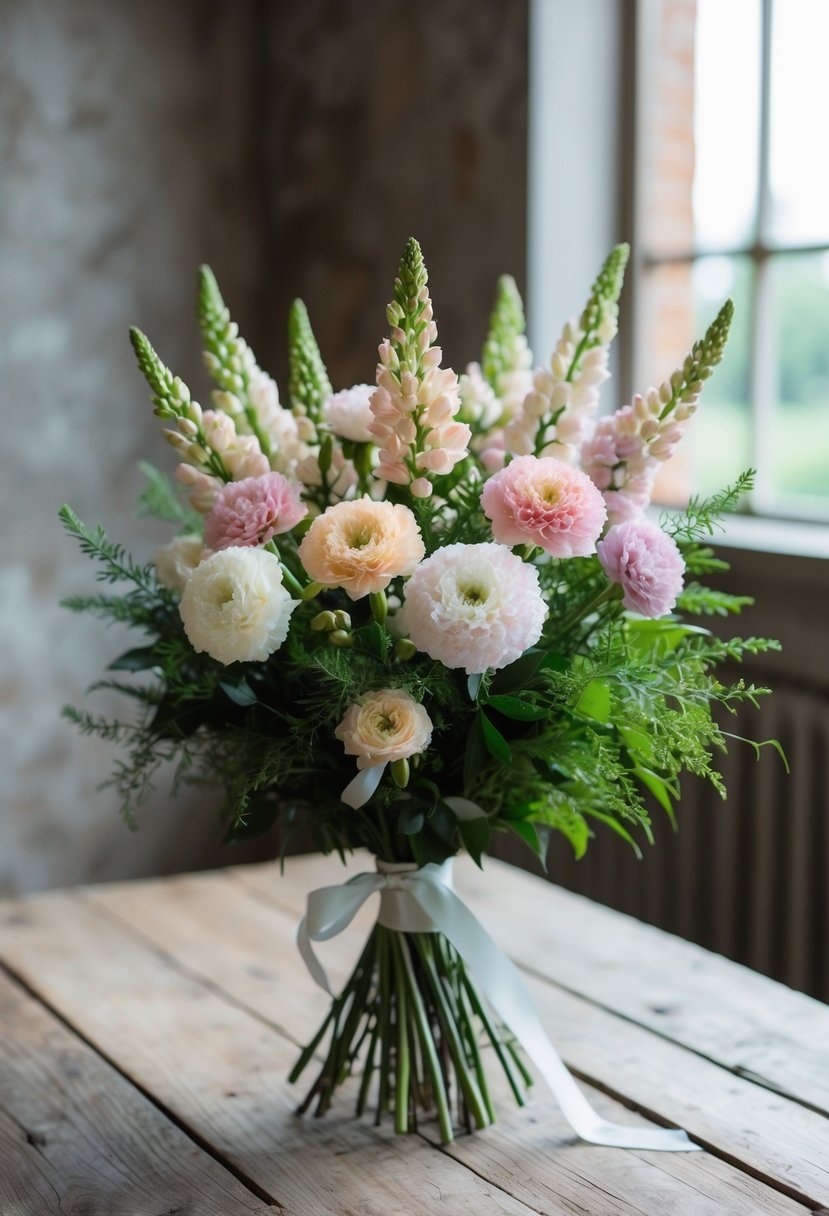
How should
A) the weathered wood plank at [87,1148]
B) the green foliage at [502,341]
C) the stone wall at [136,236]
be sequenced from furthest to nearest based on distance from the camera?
the stone wall at [136,236]
the green foliage at [502,341]
the weathered wood plank at [87,1148]

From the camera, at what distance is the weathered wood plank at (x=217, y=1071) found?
953 mm

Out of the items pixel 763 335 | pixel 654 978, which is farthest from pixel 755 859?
pixel 763 335

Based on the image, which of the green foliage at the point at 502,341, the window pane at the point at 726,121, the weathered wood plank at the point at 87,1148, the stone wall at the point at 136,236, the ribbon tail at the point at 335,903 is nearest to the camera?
the weathered wood plank at the point at 87,1148

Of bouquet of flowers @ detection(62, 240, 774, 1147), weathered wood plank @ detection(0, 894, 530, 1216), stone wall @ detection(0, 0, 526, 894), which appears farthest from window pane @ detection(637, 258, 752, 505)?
weathered wood plank @ detection(0, 894, 530, 1216)

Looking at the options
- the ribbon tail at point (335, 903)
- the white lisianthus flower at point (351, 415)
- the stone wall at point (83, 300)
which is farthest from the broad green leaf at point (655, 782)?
the stone wall at point (83, 300)

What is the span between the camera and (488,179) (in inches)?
90.7

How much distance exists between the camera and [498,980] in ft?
3.34

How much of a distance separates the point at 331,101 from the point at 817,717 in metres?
1.65

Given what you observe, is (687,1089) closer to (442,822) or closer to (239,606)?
(442,822)

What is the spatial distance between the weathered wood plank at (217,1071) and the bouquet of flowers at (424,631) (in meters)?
0.05

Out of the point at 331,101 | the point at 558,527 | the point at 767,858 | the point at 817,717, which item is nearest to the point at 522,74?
the point at 331,101

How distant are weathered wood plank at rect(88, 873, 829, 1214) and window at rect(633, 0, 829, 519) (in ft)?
3.65

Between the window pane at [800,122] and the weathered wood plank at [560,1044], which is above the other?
the window pane at [800,122]

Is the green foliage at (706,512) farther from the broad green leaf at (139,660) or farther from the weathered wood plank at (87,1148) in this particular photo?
the weathered wood plank at (87,1148)
